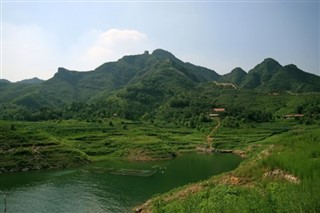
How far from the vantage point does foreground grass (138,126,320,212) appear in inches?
1132

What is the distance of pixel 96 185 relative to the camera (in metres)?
69.4

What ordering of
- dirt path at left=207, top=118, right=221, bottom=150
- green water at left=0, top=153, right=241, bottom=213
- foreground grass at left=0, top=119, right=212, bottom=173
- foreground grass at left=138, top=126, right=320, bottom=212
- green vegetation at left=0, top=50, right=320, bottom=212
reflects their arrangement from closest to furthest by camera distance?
foreground grass at left=138, top=126, right=320, bottom=212 < green vegetation at left=0, top=50, right=320, bottom=212 < green water at left=0, top=153, right=241, bottom=213 < foreground grass at left=0, top=119, right=212, bottom=173 < dirt path at left=207, top=118, right=221, bottom=150

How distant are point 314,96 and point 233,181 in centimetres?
14504

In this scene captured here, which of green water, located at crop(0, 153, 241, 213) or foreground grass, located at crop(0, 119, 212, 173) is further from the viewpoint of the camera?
foreground grass, located at crop(0, 119, 212, 173)

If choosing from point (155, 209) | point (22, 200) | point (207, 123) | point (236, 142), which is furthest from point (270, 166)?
point (207, 123)

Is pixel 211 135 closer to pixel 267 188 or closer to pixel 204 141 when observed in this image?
pixel 204 141

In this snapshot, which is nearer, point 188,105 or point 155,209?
point 155,209

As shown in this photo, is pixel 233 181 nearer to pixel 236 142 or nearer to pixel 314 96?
pixel 236 142

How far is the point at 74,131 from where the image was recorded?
118375 mm

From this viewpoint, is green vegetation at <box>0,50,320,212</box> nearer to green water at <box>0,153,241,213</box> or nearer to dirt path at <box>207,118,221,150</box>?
dirt path at <box>207,118,221,150</box>

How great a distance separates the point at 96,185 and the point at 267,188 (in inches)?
1523

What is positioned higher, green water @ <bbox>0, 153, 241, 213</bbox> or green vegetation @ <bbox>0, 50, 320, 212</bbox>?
green vegetation @ <bbox>0, 50, 320, 212</bbox>

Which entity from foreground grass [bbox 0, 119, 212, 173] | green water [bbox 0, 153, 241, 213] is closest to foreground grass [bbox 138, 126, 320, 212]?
green water [bbox 0, 153, 241, 213]

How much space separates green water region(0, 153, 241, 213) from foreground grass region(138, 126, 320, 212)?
9616 millimetres
